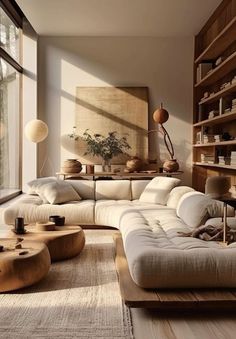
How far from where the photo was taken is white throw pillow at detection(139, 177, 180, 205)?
209 inches

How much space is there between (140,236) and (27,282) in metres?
0.89

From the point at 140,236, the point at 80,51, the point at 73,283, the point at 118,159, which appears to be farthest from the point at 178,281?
the point at 80,51

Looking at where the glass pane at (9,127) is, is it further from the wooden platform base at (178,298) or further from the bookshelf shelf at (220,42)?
the wooden platform base at (178,298)

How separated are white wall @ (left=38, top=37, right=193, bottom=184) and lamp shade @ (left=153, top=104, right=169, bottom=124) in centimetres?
61

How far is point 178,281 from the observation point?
262 centimetres

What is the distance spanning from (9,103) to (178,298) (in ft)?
16.2

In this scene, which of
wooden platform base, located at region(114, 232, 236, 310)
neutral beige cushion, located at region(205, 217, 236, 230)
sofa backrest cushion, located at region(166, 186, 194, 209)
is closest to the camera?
wooden platform base, located at region(114, 232, 236, 310)

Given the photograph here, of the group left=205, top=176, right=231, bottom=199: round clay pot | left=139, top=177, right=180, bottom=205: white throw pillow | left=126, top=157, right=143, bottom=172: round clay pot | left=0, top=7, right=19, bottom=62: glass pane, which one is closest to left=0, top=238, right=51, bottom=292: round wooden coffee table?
left=205, top=176, right=231, bottom=199: round clay pot

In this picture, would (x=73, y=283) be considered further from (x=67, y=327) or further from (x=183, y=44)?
(x=183, y=44)

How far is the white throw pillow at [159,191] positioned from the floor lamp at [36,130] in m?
2.15

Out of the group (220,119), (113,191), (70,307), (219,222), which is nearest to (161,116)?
(220,119)

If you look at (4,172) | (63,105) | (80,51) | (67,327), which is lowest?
(67,327)

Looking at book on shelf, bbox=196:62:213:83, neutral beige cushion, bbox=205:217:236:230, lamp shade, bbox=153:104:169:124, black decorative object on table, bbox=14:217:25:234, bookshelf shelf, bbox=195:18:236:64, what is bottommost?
black decorative object on table, bbox=14:217:25:234

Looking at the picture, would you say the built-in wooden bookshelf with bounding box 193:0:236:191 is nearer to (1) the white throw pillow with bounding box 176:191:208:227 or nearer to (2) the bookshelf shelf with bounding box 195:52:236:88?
(2) the bookshelf shelf with bounding box 195:52:236:88
